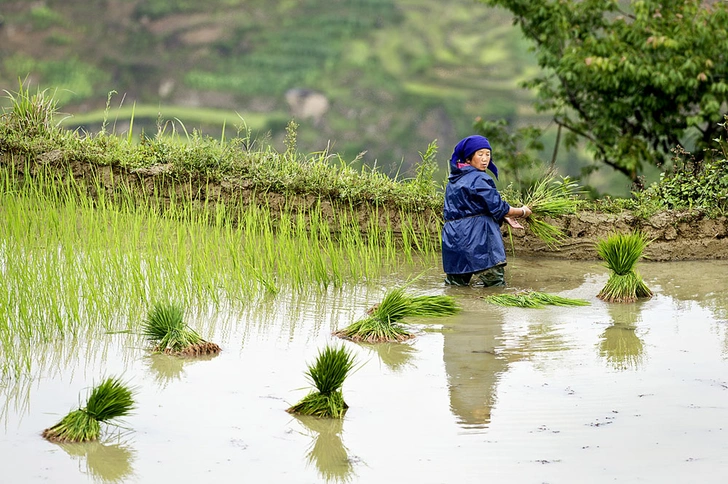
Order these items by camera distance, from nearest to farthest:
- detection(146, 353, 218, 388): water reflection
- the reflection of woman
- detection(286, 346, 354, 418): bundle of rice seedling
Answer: detection(286, 346, 354, 418): bundle of rice seedling
the reflection of woman
detection(146, 353, 218, 388): water reflection

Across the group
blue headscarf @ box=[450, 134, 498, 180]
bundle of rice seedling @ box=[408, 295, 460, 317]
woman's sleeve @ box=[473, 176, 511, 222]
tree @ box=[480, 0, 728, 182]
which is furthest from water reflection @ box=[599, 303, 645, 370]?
tree @ box=[480, 0, 728, 182]

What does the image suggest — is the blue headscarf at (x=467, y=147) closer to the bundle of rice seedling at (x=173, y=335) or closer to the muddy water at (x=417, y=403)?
the muddy water at (x=417, y=403)

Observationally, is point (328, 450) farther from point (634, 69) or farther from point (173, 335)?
point (634, 69)

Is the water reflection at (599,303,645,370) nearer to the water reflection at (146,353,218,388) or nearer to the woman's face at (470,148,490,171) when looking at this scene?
the woman's face at (470,148,490,171)

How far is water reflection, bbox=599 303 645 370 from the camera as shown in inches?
227

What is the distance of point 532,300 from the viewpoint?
7.26 meters

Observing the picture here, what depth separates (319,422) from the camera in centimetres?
456

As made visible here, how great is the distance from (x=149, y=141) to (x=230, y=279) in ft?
13.6

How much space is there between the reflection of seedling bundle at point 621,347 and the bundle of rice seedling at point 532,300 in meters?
0.70

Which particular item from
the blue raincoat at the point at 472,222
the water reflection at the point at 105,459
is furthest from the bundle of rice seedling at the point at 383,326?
the water reflection at the point at 105,459

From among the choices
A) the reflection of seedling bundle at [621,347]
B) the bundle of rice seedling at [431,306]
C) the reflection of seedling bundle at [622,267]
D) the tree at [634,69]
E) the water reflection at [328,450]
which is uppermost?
the tree at [634,69]

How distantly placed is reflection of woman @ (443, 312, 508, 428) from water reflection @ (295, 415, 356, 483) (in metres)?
0.64

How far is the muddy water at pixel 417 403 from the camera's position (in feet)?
13.2

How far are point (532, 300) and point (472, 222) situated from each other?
3.55 feet
